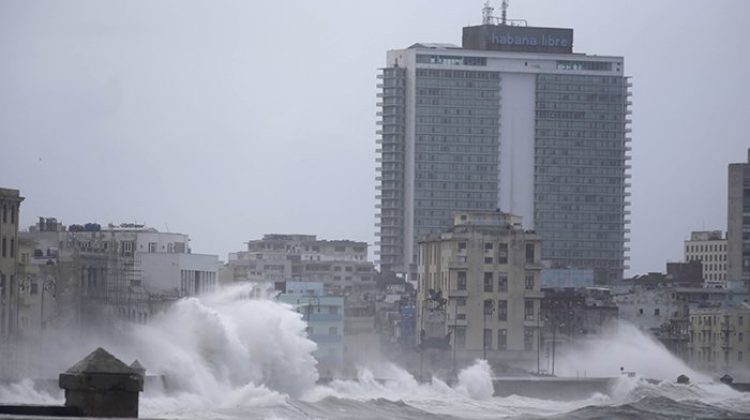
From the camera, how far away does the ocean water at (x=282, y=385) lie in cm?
8100

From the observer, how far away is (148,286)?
10038 centimetres

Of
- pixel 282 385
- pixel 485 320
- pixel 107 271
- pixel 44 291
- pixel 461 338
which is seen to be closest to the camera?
pixel 44 291

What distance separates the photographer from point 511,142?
630ft

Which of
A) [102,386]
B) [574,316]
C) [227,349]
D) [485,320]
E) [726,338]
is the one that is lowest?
[227,349]

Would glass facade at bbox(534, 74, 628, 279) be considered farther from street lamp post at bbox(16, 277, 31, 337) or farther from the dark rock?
the dark rock

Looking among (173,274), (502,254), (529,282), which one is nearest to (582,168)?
(529,282)

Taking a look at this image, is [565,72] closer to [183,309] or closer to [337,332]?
[337,332]

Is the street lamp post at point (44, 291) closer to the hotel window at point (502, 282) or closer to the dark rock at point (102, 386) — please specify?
the hotel window at point (502, 282)

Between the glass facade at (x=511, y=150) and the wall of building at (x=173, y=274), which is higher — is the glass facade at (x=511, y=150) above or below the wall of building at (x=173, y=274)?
above

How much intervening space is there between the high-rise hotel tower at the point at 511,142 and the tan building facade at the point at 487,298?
64.8 meters

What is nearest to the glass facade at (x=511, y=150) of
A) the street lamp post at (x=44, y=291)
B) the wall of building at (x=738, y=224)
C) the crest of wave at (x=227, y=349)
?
the wall of building at (x=738, y=224)

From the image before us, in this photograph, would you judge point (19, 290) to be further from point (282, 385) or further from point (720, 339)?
point (720, 339)

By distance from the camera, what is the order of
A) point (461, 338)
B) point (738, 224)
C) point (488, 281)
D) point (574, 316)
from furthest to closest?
point (738, 224), point (574, 316), point (488, 281), point (461, 338)

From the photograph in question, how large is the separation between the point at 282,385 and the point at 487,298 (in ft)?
85.7
